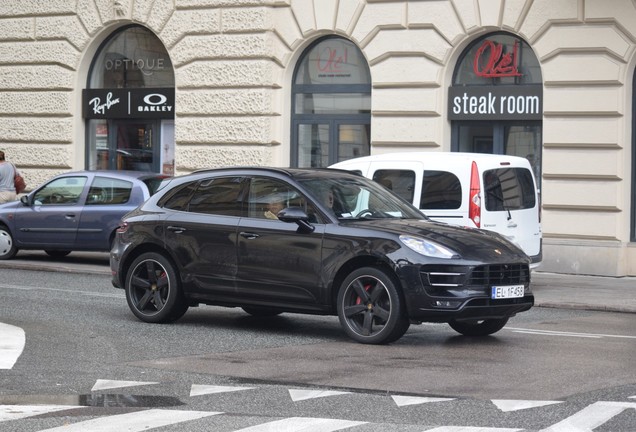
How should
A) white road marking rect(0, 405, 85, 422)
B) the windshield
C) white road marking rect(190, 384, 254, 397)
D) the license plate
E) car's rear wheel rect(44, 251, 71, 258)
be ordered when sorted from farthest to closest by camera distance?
car's rear wheel rect(44, 251, 71, 258) → the windshield → the license plate → white road marking rect(190, 384, 254, 397) → white road marking rect(0, 405, 85, 422)

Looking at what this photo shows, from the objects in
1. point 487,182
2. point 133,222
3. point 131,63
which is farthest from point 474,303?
point 131,63

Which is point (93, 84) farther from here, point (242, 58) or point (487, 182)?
point (487, 182)

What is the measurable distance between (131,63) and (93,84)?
96 cm

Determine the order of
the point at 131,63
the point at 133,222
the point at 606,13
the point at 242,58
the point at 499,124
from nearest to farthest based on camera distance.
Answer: the point at 133,222, the point at 606,13, the point at 499,124, the point at 242,58, the point at 131,63

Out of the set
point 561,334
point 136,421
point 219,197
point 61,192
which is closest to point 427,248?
point 561,334

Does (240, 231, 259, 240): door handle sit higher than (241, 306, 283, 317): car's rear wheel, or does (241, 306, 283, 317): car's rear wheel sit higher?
(240, 231, 259, 240): door handle

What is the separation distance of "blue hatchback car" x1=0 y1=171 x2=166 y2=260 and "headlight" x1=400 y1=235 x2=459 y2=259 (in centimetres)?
950

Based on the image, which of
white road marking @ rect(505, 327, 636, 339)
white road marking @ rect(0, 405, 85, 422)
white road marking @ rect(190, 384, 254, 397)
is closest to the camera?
white road marking @ rect(0, 405, 85, 422)

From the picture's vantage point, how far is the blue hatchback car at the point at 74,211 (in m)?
20.3

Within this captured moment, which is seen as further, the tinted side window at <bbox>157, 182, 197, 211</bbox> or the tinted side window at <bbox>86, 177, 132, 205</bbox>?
the tinted side window at <bbox>86, 177, 132, 205</bbox>

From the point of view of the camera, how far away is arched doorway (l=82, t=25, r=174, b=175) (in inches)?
985

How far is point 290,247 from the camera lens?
11797 millimetres

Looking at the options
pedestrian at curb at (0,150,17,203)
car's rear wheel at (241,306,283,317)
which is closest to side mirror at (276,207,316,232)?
car's rear wheel at (241,306,283,317)

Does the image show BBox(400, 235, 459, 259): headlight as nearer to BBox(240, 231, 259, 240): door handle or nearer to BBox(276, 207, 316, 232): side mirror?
BBox(276, 207, 316, 232): side mirror
